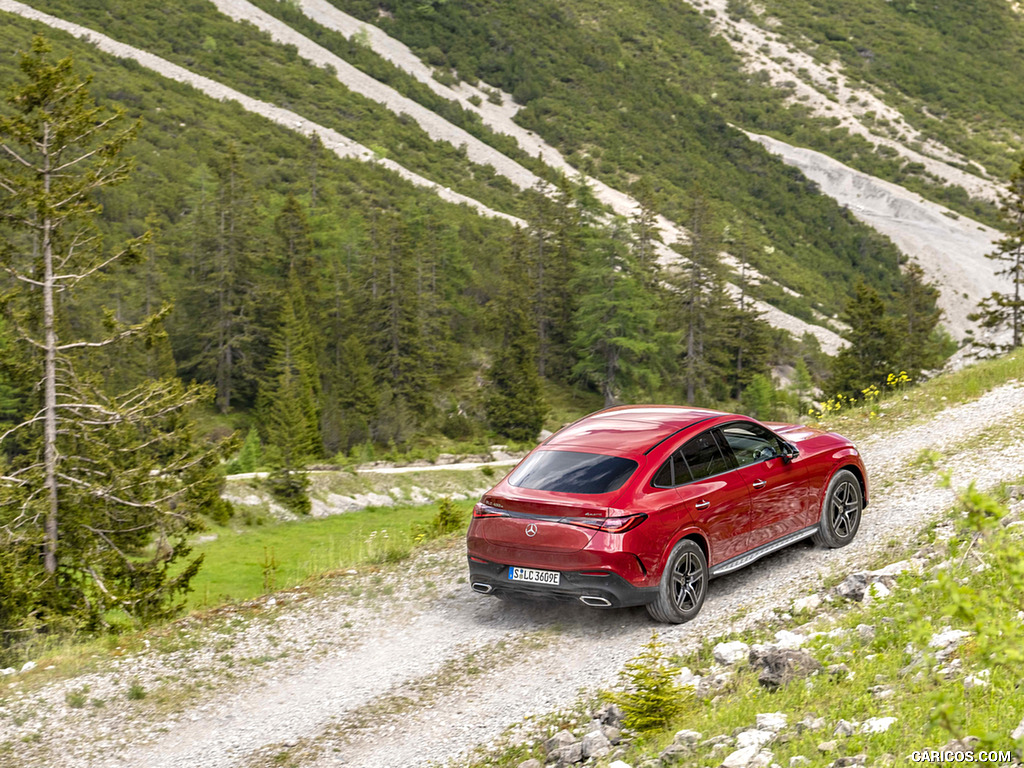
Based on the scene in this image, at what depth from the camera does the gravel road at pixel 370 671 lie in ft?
21.0

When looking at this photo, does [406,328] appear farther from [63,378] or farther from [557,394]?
[63,378]

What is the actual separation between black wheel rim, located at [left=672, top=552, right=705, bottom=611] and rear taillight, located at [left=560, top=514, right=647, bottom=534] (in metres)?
0.63

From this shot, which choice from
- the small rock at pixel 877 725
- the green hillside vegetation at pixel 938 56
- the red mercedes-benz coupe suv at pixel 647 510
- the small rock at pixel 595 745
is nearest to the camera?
the small rock at pixel 877 725

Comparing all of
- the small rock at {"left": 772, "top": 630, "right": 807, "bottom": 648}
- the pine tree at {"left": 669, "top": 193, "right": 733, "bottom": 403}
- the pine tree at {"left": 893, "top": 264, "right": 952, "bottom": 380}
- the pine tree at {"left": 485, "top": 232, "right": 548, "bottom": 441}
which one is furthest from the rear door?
the pine tree at {"left": 669, "top": 193, "right": 733, "bottom": 403}

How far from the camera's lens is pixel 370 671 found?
301 inches

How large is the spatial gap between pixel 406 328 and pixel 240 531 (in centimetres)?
3158

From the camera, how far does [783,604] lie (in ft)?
26.1

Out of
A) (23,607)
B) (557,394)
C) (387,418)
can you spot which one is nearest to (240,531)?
(387,418)

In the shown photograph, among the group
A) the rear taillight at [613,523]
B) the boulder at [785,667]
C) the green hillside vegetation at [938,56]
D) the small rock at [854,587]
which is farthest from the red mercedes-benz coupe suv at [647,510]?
the green hillside vegetation at [938,56]

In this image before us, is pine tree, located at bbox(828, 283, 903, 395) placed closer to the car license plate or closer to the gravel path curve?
the gravel path curve

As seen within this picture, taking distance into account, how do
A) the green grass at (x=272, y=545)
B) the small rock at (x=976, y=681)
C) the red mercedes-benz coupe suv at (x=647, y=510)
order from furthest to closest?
the green grass at (x=272, y=545)
the red mercedes-benz coupe suv at (x=647, y=510)
the small rock at (x=976, y=681)

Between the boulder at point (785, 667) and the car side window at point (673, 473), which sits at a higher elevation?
the car side window at point (673, 473)

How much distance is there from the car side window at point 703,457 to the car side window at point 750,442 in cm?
23

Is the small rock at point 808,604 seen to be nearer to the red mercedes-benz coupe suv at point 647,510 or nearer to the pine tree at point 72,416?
the red mercedes-benz coupe suv at point 647,510
